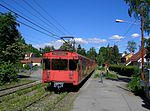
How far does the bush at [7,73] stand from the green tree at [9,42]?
161 inches

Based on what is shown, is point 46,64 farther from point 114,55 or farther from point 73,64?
point 114,55

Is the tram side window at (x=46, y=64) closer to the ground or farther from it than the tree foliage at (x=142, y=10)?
closer to the ground

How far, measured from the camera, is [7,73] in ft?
105

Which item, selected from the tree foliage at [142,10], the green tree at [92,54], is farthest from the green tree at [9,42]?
the green tree at [92,54]

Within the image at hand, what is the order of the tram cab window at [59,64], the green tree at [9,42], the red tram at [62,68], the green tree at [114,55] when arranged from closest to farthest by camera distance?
the red tram at [62,68] → the tram cab window at [59,64] → the green tree at [9,42] → the green tree at [114,55]

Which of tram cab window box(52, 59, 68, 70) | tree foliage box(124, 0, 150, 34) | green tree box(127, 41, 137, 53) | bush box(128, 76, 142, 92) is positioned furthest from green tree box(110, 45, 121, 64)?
tram cab window box(52, 59, 68, 70)

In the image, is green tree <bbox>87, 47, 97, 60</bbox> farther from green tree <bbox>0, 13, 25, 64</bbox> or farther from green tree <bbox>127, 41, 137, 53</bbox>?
green tree <bbox>0, 13, 25, 64</bbox>

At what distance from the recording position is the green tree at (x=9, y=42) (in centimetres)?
3753

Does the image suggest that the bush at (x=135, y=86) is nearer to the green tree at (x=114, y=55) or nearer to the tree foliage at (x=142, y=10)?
the tree foliage at (x=142, y=10)

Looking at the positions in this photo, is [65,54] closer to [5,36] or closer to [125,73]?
[5,36]

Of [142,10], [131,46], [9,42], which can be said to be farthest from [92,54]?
[142,10]

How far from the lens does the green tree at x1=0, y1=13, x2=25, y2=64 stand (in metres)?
37.5

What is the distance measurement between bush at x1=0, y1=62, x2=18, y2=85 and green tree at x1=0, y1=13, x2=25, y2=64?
4.10 m

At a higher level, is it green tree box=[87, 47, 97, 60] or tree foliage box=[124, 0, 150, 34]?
green tree box=[87, 47, 97, 60]
